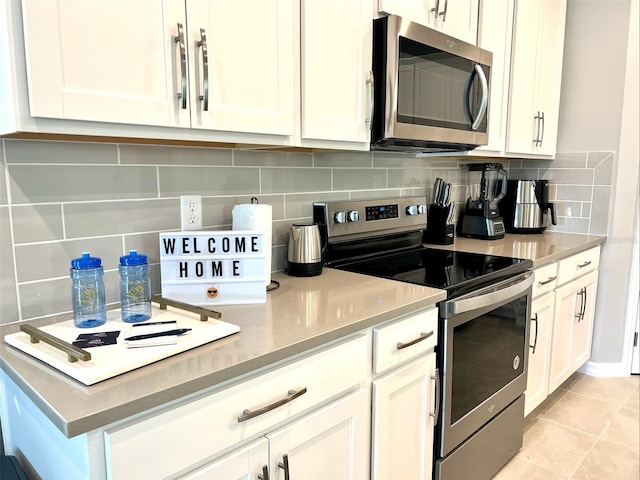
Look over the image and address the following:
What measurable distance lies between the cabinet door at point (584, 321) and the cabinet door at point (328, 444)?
5.98 feet

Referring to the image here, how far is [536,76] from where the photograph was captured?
2.56 metres

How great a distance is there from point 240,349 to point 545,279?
5.54 feet

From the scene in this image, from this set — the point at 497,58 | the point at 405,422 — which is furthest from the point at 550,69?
the point at 405,422

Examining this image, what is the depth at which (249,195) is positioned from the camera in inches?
65.7

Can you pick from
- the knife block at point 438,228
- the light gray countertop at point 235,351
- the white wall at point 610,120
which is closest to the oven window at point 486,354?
the light gray countertop at point 235,351

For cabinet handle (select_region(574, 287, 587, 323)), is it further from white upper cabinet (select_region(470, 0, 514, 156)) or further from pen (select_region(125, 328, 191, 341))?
pen (select_region(125, 328, 191, 341))

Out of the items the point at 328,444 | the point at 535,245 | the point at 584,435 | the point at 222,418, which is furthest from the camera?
the point at 535,245

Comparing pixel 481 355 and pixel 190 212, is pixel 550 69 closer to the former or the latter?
pixel 481 355

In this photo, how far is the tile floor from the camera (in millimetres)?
2002

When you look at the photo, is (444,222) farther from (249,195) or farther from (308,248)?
(249,195)

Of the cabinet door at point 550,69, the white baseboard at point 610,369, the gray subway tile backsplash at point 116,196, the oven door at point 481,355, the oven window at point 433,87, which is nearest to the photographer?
the gray subway tile backsplash at point 116,196

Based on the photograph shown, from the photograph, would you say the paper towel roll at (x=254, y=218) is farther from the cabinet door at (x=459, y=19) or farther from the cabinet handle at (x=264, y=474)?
the cabinet door at (x=459, y=19)

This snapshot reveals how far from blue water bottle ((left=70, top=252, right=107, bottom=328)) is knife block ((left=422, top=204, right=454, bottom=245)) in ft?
5.50

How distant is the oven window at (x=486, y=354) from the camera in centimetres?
160
